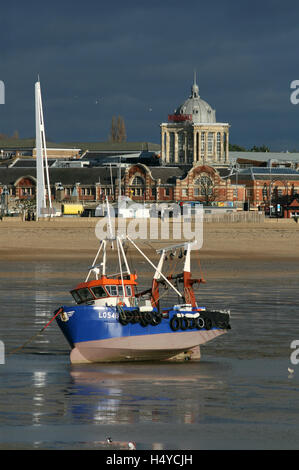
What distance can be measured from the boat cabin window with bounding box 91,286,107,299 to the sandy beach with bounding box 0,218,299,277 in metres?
23.8

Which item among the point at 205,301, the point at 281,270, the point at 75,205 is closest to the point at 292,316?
the point at 205,301

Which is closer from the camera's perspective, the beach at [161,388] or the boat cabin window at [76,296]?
the beach at [161,388]

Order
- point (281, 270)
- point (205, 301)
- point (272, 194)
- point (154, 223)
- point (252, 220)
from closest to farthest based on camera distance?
point (205, 301), point (281, 270), point (154, 223), point (252, 220), point (272, 194)

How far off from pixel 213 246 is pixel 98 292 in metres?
60.3

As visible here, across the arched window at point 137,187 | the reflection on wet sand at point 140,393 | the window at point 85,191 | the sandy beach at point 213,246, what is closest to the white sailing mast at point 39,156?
the sandy beach at point 213,246

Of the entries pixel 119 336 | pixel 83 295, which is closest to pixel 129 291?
pixel 83 295

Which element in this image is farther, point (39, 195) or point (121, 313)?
point (39, 195)

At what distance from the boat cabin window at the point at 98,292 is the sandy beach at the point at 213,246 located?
2380 centimetres

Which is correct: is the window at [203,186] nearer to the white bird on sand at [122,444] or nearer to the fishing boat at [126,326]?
the fishing boat at [126,326]

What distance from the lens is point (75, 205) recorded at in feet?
553

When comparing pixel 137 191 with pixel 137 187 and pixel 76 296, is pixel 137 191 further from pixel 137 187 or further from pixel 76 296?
pixel 76 296

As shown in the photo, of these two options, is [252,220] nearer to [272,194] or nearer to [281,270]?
[272,194]

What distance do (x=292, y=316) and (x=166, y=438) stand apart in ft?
66.3

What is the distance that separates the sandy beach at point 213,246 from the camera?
230 feet
